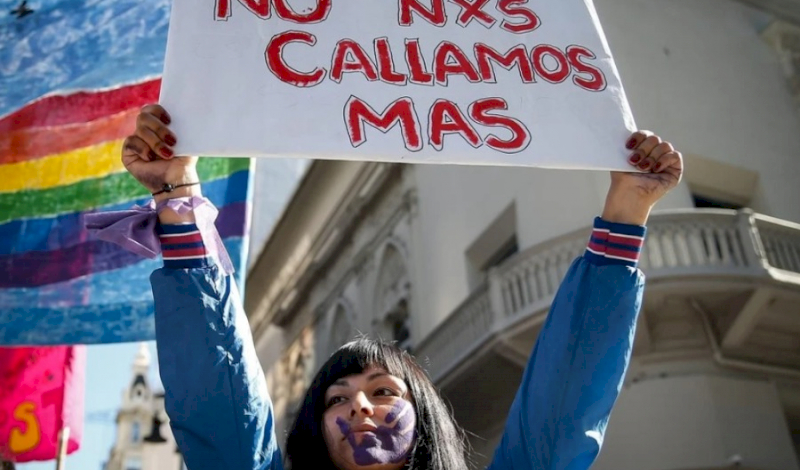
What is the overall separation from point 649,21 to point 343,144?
38.9 ft

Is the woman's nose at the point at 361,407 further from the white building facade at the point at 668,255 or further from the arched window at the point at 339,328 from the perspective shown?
the arched window at the point at 339,328

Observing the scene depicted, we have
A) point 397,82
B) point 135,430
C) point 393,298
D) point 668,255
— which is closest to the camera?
point 397,82

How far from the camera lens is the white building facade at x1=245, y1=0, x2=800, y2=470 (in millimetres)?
9906

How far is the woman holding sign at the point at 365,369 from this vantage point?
218cm

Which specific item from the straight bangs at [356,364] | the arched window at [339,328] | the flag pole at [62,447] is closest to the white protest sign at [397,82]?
the straight bangs at [356,364]

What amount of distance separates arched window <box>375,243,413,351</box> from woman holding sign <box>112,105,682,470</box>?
1365 cm

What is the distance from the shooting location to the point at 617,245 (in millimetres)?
2514

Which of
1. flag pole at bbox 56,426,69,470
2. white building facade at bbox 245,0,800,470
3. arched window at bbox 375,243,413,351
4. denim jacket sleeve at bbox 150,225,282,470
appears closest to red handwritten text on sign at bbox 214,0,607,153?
denim jacket sleeve at bbox 150,225,282,470

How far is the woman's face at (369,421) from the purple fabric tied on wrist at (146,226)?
0.47 m

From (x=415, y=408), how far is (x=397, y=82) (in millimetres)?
909

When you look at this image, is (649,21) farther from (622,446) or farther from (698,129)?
(622,446)

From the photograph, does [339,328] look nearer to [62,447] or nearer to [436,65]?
[62,447]

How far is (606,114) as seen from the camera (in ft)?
8.88

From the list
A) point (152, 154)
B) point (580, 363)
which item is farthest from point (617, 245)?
point (152, 154)
